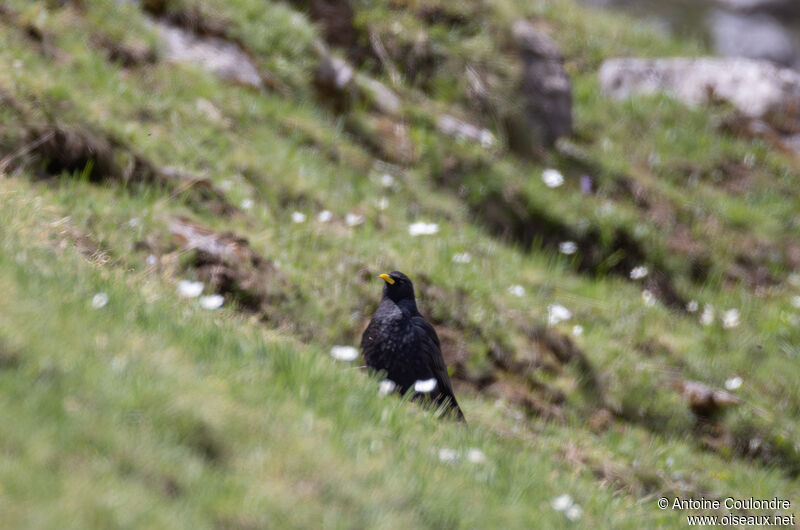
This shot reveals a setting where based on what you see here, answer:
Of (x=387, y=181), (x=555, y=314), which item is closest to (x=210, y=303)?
(x=555, y=314)

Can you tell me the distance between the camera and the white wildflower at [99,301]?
3158 mm

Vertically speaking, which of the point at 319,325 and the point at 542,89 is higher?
the point at 542,89

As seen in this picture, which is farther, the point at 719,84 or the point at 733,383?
the point at 719,84

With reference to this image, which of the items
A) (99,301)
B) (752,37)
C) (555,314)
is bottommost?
(752,37)

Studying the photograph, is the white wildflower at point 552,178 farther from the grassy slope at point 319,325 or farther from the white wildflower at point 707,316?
the white wildflower at point 707,316

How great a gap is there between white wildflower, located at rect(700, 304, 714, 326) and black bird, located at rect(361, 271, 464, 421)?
4.41 m

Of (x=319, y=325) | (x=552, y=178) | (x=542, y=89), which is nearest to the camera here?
(x=319, y=325)

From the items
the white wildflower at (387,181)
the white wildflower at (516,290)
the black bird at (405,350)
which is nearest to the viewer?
the black bird at (405,350)

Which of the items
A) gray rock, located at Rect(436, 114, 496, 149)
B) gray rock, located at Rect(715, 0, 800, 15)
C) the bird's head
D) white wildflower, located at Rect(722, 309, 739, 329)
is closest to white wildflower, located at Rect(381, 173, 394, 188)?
gray rock, located at Rect(436, 114, 496, 149)

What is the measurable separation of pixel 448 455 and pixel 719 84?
10970 mm

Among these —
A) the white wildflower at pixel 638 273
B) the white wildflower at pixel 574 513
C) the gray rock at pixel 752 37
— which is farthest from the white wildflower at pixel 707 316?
the gray rock at pixel 752 37

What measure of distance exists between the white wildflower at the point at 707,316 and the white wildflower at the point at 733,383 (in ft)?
3.61

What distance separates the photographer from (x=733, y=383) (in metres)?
7.05

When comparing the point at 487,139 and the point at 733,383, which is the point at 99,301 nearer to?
the point at 733,383
